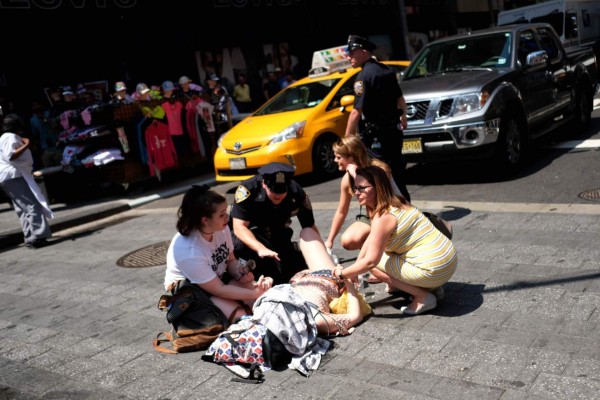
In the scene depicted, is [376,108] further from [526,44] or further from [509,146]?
[526,44]

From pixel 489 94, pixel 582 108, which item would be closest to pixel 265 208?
pixel 489 94

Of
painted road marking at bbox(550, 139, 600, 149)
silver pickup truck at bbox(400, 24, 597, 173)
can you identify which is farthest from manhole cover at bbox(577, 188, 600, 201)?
painted road marking at bbox(550, 139, 600, 149)

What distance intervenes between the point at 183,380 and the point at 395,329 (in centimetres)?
140

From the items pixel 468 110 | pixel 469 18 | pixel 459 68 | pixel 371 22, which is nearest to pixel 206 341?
pixel 468 110

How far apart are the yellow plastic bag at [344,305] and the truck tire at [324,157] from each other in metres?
5.91

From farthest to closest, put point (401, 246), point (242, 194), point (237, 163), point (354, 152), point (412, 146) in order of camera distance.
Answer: point (237, 163) → point (412, 146) → point (354, 152) → point (242, 194) → point (401, 246)

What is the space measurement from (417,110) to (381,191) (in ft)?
14.6

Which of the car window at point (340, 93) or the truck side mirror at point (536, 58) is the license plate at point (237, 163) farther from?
the truck side mirror at point (536, 58)

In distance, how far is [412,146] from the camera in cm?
852

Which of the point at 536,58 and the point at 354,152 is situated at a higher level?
the point at 536,58

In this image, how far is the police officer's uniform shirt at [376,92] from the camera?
21.4 ft

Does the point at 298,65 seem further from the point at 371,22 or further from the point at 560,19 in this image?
the point at 560,19

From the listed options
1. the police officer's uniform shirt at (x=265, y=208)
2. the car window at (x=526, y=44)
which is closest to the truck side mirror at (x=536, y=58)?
the car window at (x=526, y=44)

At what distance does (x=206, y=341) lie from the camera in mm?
4422
